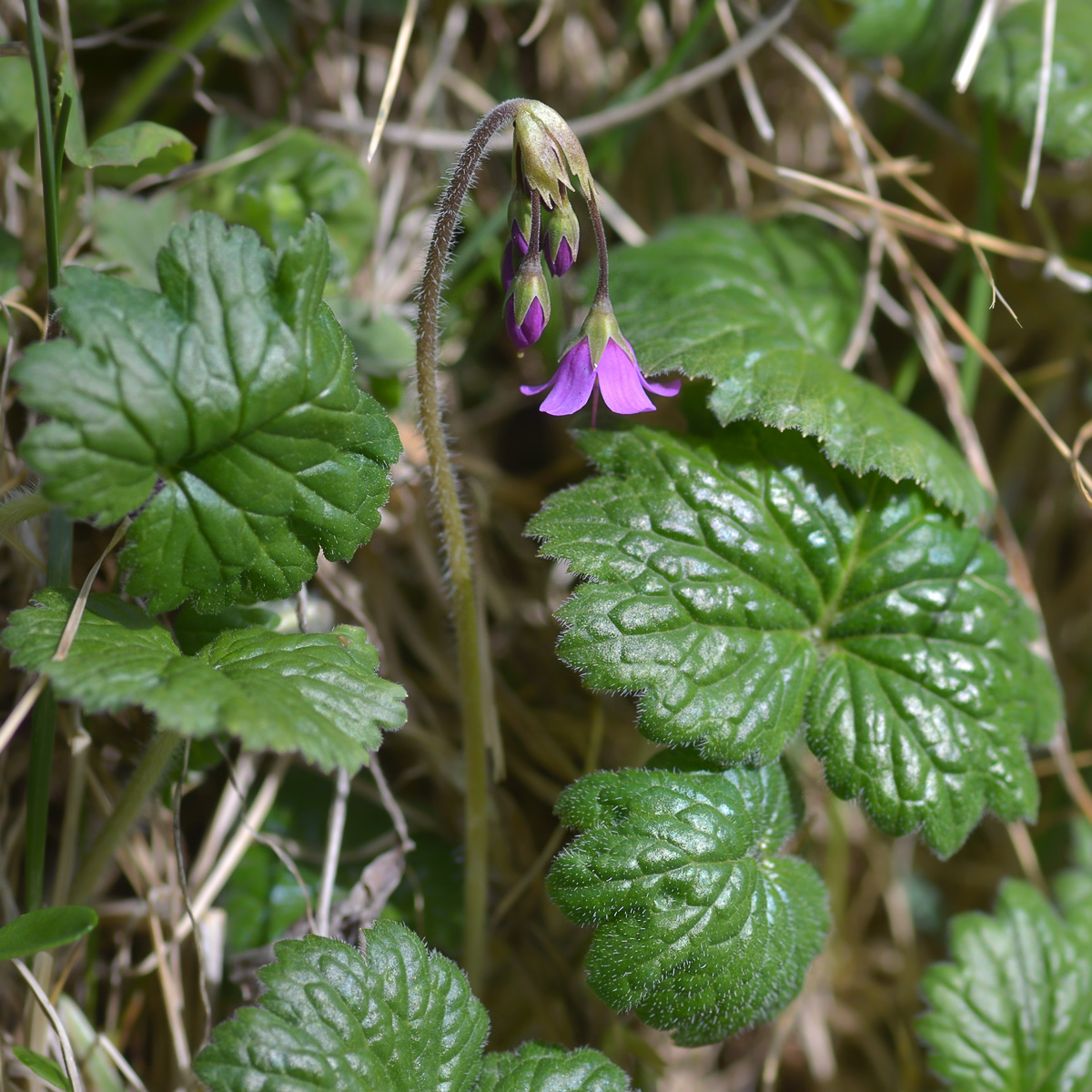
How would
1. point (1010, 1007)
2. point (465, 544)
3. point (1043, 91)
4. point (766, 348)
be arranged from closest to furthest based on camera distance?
point (465, 544) < point (766, 348) < point (1010, 1007) < point (1043, 91)

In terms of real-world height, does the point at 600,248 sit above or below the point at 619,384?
above

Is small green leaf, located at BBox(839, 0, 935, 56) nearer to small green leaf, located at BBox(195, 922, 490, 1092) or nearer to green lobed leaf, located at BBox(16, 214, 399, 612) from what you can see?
green lobed leaf, located at BBox(16, 214, 399, 612)

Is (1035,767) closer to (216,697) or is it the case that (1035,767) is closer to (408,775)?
(408,775)

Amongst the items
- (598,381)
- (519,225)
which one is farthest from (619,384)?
(519,225)

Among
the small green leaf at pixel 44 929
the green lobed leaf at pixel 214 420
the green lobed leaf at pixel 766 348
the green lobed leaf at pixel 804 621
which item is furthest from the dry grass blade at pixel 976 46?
the small green leaf at pixel 44 929

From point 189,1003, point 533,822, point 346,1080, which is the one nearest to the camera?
point 346,1080

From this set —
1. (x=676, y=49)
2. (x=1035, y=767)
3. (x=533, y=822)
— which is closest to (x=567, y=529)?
(x=533, y=822)

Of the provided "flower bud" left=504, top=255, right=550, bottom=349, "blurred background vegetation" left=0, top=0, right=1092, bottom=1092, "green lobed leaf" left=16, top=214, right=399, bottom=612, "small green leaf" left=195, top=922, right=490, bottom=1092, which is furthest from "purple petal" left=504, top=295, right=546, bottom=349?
"small green leaf" left=195, top=922, right=490, bottom=1092

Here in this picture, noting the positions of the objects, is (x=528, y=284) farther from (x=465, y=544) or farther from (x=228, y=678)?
(x=228, y=678)
